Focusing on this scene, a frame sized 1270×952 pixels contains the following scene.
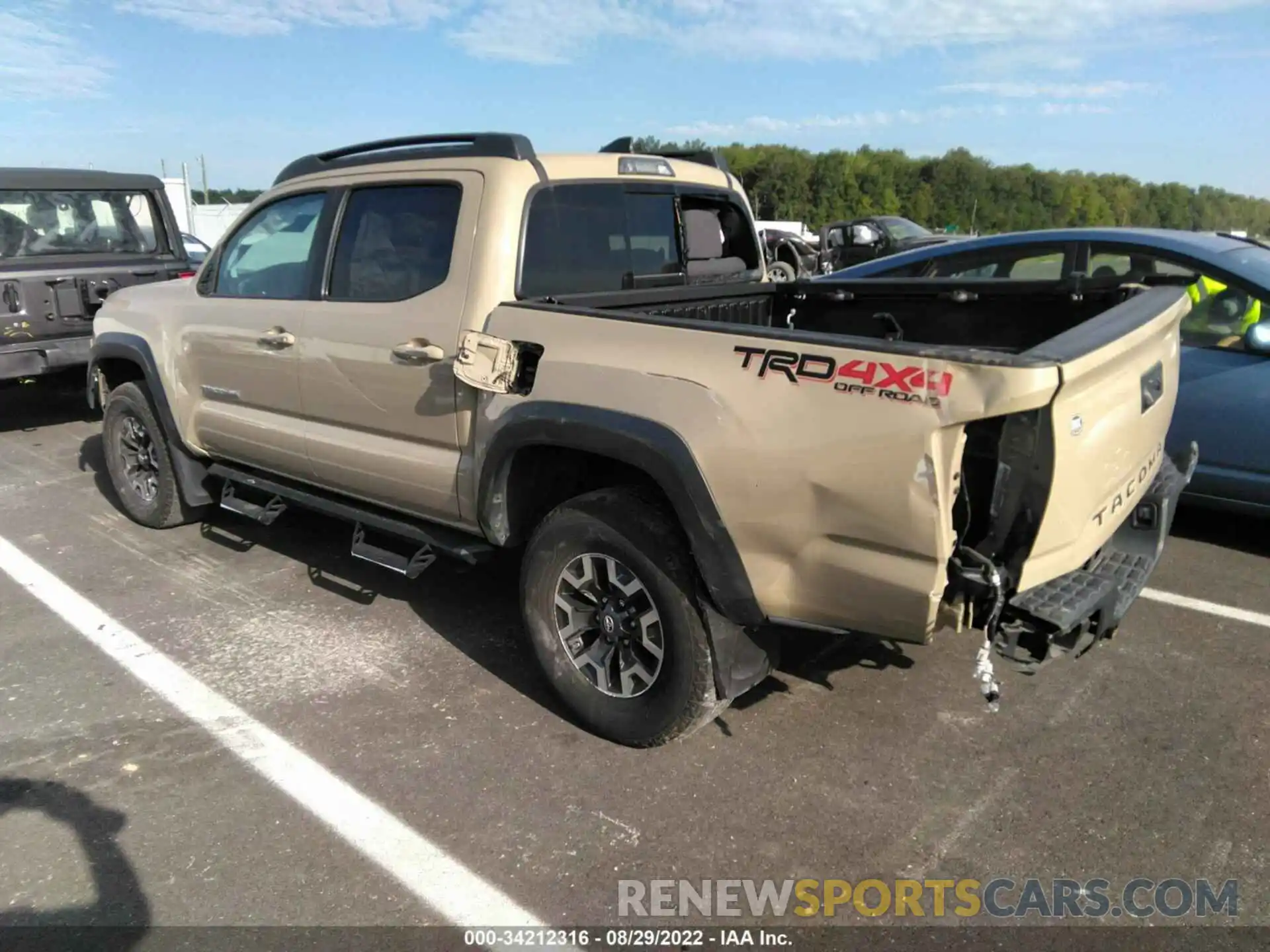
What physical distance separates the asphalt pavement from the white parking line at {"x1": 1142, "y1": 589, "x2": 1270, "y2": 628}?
1.7 inches

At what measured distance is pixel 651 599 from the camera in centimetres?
316

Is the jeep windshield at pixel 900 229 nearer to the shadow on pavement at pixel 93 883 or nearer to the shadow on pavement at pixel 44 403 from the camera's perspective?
the shadow on pavement at pixel 44 403

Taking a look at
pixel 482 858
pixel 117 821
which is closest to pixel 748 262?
pixel 482 858

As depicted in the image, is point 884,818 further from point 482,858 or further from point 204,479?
point 204,479

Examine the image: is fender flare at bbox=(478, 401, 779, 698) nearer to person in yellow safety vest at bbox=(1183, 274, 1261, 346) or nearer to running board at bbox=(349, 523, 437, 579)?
running board at bbox=(349, 523, 437, 579)

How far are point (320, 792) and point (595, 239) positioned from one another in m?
2.35

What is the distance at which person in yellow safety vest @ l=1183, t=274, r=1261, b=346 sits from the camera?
15.9 feet

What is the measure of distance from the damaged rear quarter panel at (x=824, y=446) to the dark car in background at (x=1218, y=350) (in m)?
2.32

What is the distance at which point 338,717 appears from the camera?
365 cm

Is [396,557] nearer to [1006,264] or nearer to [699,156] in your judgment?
[699,156]

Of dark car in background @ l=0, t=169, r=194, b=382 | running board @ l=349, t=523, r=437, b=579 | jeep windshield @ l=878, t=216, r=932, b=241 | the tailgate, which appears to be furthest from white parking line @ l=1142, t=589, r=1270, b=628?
jeep windshield @ l=878, t=216, r=932, b=241

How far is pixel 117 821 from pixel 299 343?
2.09 metres

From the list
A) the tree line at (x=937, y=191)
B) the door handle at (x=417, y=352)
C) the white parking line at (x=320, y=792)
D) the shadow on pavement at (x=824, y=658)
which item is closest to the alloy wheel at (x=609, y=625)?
the shadow on pavement at (x=824, y=658)

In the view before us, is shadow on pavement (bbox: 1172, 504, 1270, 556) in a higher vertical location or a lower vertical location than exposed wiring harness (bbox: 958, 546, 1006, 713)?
lower
